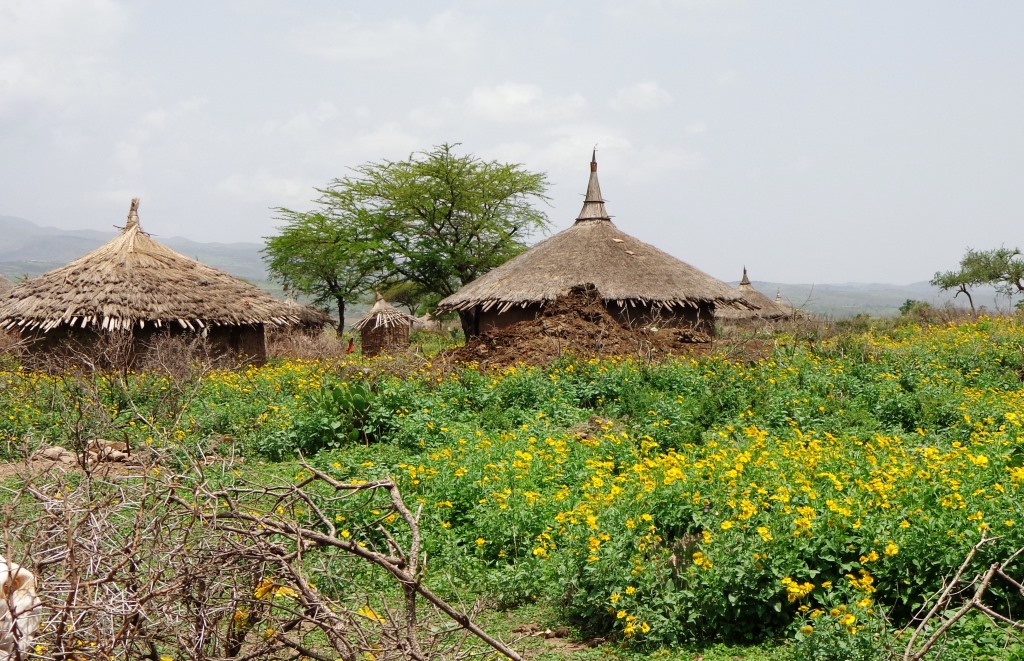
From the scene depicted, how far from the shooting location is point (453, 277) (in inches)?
1382

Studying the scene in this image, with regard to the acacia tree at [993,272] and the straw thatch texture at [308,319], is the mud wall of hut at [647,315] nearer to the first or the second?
the straw thatch texture at [308,319]

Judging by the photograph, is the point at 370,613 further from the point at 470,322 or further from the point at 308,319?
the point at 308,319

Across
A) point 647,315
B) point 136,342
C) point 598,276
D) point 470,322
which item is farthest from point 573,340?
point 470,322

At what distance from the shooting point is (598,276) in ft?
62.9

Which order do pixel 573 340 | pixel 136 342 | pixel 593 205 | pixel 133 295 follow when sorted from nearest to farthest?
1. pixel 573 340
2. pixel 136 342
3. pixel 133 295
4. pixel 593 205

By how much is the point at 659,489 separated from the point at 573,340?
28.3ft

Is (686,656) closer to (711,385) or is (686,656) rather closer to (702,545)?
(702,545)

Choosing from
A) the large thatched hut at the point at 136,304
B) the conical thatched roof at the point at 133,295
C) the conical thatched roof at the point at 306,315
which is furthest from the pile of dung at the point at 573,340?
the conical thatched roof at the point at 306,315

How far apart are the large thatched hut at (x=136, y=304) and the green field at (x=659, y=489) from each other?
19.3 feet

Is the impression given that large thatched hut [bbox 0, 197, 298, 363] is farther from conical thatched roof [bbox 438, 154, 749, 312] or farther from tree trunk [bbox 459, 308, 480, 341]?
conical thatched roof [bbox 438, 154, 749, 312]

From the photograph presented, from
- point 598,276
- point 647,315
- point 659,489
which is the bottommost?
point 659,489

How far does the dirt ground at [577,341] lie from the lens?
13.6m

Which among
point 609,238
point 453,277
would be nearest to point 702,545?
point 609,238

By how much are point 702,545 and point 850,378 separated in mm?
6673
